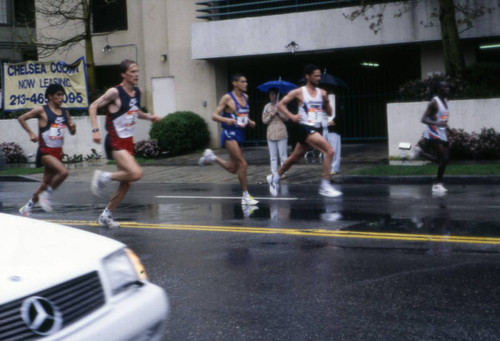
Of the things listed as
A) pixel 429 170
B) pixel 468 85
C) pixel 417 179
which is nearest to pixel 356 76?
pixel 468 85

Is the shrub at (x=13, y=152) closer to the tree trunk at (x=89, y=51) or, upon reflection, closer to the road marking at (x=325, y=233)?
the tree trunk at (x=89, y=51)

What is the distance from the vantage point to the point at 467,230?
873cm

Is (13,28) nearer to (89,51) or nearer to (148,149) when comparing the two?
(89,51)

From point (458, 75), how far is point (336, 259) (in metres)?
13.7

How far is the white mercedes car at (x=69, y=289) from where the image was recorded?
3.31m

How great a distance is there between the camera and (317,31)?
A: 76.5 ft

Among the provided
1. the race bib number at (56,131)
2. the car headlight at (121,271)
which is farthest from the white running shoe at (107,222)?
the car headlight at (121,271)

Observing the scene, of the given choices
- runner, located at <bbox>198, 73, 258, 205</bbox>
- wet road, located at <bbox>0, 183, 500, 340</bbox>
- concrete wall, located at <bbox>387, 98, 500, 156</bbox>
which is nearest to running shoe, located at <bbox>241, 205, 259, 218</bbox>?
wet road, located at <bbox>0, 183, 500, 340</bbox>

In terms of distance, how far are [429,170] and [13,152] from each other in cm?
1521

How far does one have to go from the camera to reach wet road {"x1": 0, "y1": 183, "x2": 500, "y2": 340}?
211 inches

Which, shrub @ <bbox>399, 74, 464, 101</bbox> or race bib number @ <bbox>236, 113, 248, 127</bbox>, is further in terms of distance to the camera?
Result: shrub @ <bbox>399, 74, 464, 101</bbox>

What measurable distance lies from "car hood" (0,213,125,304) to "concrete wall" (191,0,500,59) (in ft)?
60.6

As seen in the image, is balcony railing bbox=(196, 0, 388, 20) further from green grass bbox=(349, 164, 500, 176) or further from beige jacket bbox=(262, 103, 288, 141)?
beige jacket bbox=(262, 103, 288, 141)

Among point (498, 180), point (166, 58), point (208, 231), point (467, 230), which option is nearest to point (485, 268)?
point (467, 230)
